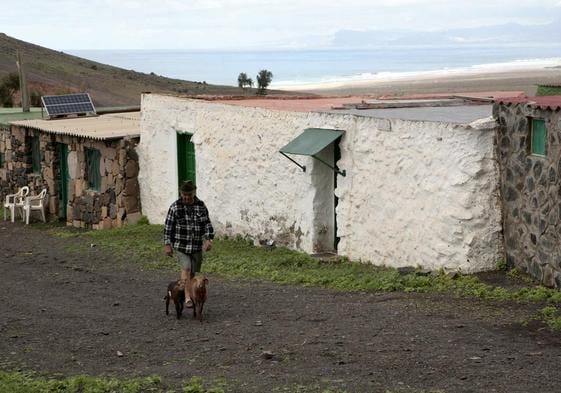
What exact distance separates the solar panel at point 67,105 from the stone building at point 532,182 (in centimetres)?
1469

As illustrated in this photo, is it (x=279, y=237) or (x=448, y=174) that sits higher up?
(x=448, y=174)

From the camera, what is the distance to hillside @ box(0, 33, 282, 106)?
4888cm

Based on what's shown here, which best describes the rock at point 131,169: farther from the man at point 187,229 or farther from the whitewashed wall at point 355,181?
the man at point 187,229

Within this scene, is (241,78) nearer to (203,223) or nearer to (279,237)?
(279,237)

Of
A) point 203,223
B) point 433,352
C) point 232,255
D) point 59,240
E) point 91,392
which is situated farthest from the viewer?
point 59,240

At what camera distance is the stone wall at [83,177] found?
781 inches

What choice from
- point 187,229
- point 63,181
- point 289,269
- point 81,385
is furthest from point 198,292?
point 63,181

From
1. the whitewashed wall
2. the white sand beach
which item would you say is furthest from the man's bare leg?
the white sand beach

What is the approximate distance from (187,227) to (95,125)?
1172cm

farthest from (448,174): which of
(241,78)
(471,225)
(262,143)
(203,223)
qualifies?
(241,78)

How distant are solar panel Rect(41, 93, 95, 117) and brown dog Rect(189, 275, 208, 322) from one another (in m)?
14.5

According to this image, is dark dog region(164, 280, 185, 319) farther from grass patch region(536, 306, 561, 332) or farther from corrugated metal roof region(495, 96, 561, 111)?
corrugated metal roof region(495, 96, 561, 111)

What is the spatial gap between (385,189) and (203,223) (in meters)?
3.75

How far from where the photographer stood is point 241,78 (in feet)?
203
